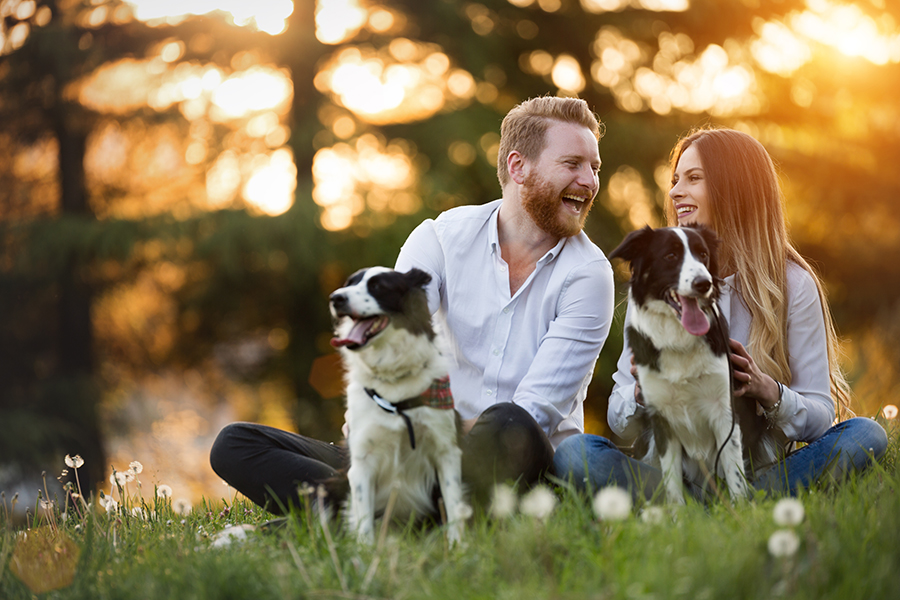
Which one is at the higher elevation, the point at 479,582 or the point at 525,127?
the point at 525,127

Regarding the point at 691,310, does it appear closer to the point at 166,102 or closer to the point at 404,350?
the point at 404,350

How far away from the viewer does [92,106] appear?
1040cm

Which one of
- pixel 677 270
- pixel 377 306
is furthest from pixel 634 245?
pixel 377 306

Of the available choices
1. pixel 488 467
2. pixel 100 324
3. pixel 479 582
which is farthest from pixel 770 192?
pixel 100 324

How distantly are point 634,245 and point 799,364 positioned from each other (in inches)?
41.2

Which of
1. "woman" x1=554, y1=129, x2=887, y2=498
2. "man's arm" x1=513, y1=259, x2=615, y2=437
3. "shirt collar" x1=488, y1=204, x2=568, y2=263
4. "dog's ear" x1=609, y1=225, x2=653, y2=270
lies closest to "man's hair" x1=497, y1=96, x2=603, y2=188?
"shirt collar" x1=488, y1=204, x2=568, y2=263

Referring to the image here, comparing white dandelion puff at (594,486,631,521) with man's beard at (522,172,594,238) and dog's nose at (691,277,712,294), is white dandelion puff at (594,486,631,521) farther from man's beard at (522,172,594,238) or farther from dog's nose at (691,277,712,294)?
man's beard at (522,172,594,238)

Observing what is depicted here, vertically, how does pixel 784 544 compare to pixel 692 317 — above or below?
below

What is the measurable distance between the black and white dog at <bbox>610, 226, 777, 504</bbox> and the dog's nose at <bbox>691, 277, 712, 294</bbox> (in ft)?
0.07

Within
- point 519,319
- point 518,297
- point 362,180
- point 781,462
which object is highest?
point 362,180

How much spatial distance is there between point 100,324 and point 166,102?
3468 mm

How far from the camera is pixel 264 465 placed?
3.21m

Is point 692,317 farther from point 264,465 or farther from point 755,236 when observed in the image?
point 264,465

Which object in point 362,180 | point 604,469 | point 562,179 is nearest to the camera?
point 604,469
